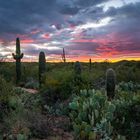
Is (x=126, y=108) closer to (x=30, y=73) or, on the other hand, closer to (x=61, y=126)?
(x=61, y=126)

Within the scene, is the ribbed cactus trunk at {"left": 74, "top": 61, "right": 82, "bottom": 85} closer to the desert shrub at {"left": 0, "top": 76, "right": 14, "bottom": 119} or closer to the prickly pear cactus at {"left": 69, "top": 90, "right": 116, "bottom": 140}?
the prickly pear cactus at {"left": 69, "top": 90, "right": 116, "bottom": 140}

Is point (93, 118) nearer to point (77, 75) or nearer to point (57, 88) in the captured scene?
point (57, 88)

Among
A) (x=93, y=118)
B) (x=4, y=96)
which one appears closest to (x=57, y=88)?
(x=4, y=96)

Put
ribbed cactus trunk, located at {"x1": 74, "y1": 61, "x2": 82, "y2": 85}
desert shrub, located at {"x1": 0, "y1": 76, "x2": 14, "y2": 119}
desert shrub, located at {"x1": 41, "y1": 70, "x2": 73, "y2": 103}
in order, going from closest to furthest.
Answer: desert shrub, located at {"x1": 0, "y1": 76, "x2": 14, "y2": 119}, desert shrub, located at {"x1": 41, "y1": 70, "x2": 73, "y2": 103}, ribbed cactus trunk, located at {"x1": 74, "y1": 61, "x2": 82, "y2": 85}

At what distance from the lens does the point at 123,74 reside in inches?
907

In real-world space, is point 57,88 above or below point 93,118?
above

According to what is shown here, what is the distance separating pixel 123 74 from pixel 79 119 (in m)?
13.5

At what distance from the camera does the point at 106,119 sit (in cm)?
944

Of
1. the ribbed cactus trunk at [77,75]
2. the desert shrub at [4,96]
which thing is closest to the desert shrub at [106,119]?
the desert shrub at [4,96]

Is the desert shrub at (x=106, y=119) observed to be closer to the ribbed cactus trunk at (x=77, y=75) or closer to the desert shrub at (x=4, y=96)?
the desert shrub at (x=4, y=96)

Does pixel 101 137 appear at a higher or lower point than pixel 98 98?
lower

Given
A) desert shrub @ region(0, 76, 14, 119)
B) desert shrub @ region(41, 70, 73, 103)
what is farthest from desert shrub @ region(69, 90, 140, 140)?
desert shrub @ region(41, 70, 73, 103)

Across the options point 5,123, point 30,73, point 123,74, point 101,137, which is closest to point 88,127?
point 101,137

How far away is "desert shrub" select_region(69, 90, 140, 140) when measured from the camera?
8.84m
